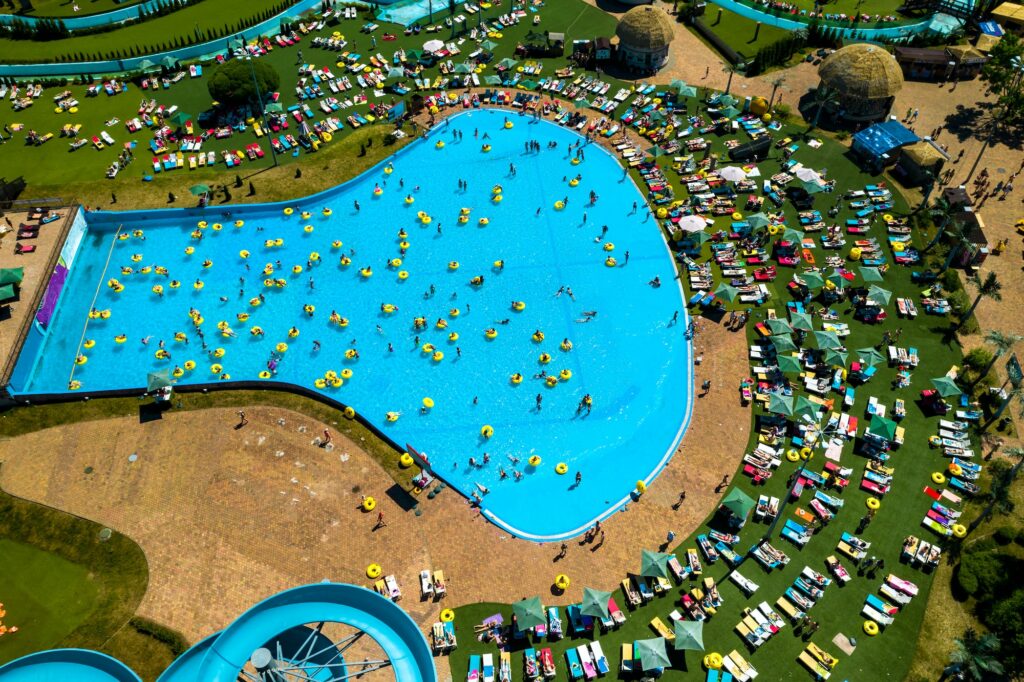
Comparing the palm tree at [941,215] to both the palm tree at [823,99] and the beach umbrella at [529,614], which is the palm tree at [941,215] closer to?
the palm tree at [823,99]

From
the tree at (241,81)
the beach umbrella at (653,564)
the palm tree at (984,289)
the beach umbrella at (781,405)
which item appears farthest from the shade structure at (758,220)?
the tree at (241,81)

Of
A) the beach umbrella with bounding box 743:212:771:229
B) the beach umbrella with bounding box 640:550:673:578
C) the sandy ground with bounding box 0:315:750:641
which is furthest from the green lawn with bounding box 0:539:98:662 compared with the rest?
the beach umbrella with bounding box 743:212:771:229

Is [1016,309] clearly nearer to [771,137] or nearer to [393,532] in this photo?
[771,137]

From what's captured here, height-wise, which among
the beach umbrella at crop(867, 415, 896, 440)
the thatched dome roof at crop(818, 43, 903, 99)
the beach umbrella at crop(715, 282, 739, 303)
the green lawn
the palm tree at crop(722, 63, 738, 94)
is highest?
the thatched dome roof at crop(818, 43, 903, 99)

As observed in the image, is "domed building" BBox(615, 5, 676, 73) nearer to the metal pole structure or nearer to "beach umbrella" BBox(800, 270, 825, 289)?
"beach umbrella" BBox(800, 270, 825, 289)

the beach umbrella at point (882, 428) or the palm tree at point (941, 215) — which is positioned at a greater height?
the palm tree at point (941, 215)

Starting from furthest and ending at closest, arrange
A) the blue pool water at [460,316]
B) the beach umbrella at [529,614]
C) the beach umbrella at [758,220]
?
1. the beach umbrella at [758,220]
2. the blue pool water at [460,316]
3. the beach umbrella at [529,614]

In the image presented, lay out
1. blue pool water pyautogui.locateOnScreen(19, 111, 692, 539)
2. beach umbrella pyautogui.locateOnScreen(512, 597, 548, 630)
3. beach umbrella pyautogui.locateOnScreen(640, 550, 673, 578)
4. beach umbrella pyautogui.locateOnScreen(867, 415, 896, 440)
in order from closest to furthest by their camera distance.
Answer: beach umbrella pyautogui.locateOnScreen(512, 597, 548, 630) → beach umbrella pyautogui.locateOnScreen(640, 550, 673, 578) → beach umbrella pyautogui.locateOnScreen(867, 415, 896, 440) → blue pool water pyautogui.locateOnScreen(19, 111, 692, 539)
